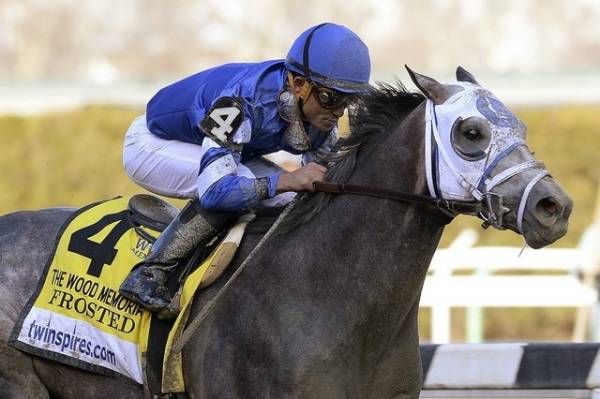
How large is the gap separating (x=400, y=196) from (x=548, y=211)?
581 mm

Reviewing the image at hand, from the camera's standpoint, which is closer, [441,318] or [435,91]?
[435,91]

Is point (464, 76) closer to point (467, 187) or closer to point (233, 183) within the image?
point (467, 187)

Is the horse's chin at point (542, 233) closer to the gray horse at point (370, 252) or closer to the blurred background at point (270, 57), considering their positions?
the gray horse at point (370, 252)

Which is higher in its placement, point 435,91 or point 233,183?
point 435,91

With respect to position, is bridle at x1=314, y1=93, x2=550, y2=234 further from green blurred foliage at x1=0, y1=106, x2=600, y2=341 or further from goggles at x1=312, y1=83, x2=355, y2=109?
green blurred foliage at x1=0, y1=106, x2=600, y2=341

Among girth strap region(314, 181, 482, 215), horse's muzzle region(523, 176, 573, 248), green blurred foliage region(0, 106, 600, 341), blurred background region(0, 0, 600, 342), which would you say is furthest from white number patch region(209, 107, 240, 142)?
green blurred foliage region(0, 106, 600, 341)

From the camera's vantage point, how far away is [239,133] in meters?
4.34

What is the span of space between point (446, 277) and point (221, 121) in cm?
504

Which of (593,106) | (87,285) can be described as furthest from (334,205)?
(593,106)

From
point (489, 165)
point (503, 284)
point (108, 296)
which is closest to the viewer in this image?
point (489, 165)

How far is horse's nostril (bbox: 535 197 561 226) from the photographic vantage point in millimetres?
3826

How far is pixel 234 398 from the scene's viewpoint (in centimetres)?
420

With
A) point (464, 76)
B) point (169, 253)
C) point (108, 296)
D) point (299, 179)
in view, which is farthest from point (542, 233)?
point (108, 296)

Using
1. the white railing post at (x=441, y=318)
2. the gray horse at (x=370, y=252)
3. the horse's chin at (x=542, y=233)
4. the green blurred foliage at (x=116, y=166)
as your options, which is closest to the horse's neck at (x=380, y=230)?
the gray horse at (x=370, y=252)
